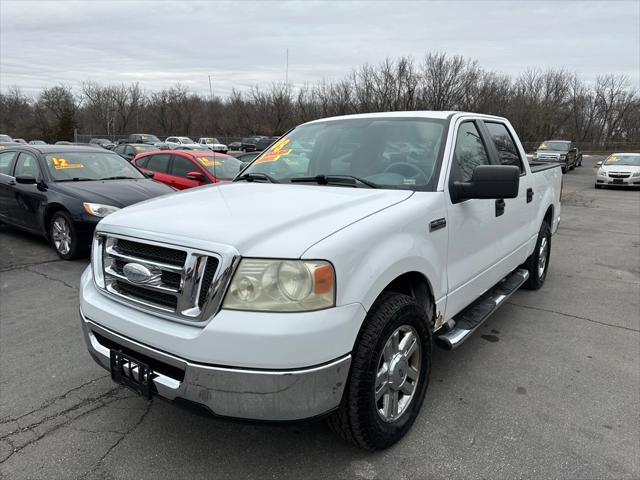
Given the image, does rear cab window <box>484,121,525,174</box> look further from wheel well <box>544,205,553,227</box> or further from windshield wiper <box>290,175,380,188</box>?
windshield wiper <box>290,175,380,188</box>

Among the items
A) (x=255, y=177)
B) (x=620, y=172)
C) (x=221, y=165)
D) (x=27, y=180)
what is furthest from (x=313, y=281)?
(x=620, y=172)

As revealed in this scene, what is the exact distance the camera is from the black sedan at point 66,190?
6.34m

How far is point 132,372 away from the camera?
2283 millimetres

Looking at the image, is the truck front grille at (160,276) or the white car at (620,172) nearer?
the truck front grille at (160,276)

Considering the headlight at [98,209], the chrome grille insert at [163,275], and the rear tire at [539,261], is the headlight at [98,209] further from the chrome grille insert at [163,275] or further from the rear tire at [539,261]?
the rear tire at [539,261]

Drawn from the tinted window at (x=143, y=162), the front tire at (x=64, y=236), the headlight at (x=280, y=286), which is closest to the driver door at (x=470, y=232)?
the headlight at (x=280, y=286)

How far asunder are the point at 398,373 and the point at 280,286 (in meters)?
0.94

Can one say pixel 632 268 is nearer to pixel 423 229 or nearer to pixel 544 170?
pixel 544 170

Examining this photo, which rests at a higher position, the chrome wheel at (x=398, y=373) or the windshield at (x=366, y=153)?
the windshield at (x=366, y=153)

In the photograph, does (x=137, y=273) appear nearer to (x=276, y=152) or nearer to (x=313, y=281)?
(x=313, y=281)

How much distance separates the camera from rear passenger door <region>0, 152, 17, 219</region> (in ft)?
24.6

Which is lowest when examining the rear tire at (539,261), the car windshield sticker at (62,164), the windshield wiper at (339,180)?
the rear tire at (539,261)

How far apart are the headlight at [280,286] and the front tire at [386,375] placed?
366 mm

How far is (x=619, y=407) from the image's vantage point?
305cm
